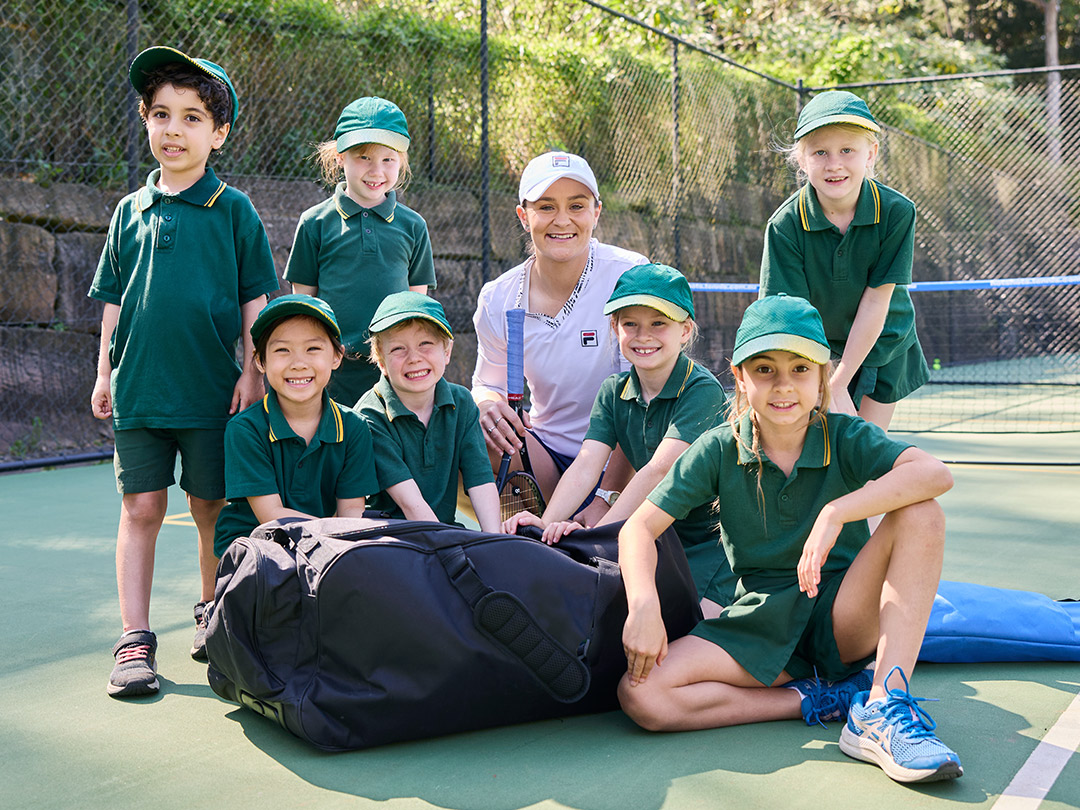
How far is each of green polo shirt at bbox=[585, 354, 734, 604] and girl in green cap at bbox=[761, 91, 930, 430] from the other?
1.71ft

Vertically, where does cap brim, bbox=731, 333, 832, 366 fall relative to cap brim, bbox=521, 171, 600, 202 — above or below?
below

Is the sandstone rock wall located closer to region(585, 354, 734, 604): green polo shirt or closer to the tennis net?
the tennis net

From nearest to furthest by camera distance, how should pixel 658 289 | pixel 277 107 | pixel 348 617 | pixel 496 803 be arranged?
1. pixel 496 803
2. pixel 348 617
3. pixel 658 289
4. pixel 277 107

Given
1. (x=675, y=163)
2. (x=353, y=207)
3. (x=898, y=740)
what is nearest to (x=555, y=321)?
(x=353, y=207)

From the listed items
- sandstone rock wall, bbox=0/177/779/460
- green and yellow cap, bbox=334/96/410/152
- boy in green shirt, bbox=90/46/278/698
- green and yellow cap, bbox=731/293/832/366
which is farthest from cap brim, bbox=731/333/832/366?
sandstone rock wall, bbox=0/177/779/460

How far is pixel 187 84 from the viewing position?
3.14 m

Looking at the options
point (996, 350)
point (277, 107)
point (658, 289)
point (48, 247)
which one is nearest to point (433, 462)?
point (658, 289)

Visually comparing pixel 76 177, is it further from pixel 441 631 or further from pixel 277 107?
pixel 441 631

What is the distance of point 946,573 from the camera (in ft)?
13.3

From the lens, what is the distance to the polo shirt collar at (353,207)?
4.00 m

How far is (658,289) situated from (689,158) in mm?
8675

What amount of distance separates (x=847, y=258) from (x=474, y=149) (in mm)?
6012

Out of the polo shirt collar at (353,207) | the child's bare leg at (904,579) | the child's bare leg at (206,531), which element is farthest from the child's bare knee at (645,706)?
the polo shirt collar at (353,207)

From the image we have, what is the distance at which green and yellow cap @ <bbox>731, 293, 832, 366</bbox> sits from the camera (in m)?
2.51
